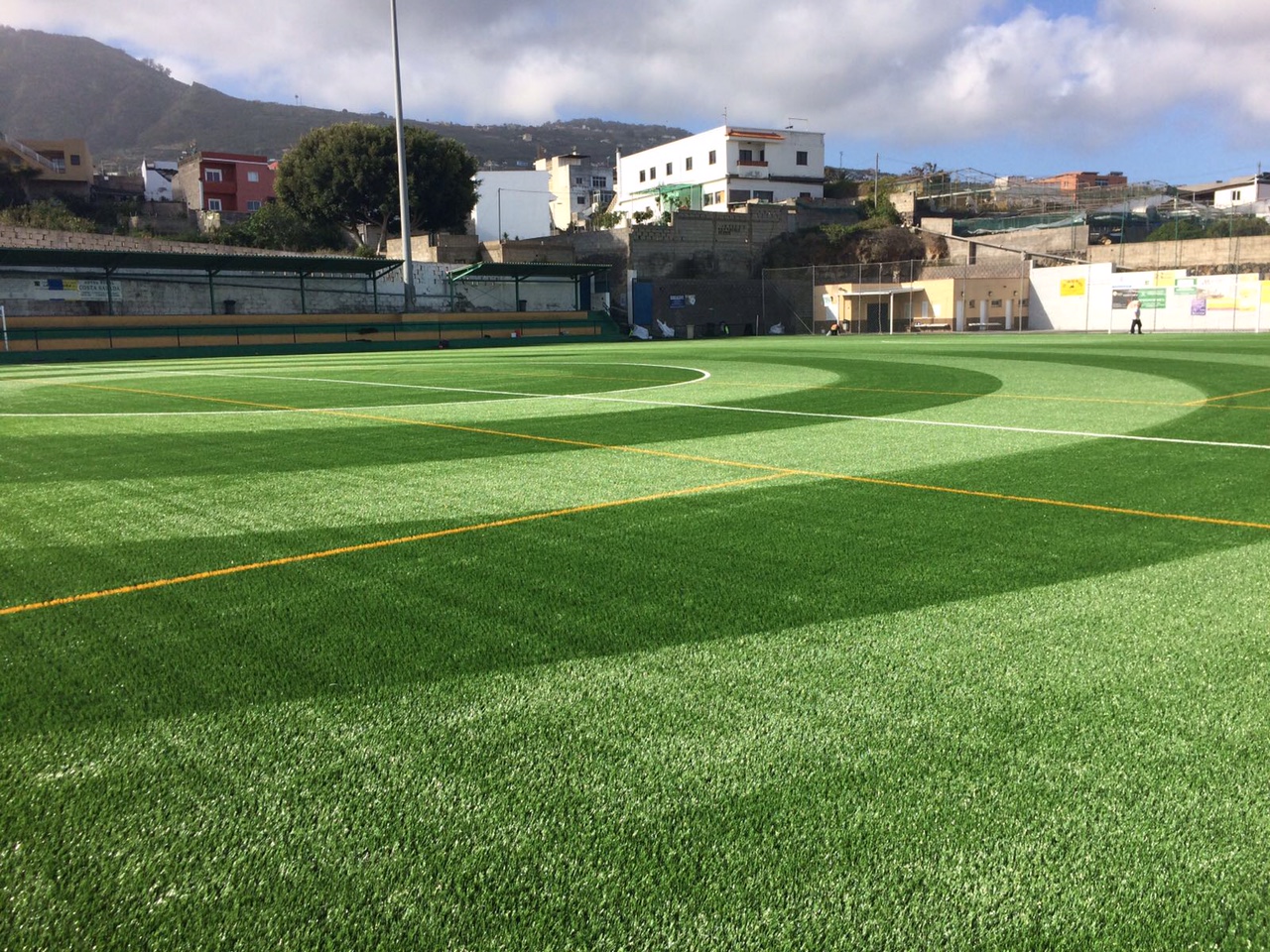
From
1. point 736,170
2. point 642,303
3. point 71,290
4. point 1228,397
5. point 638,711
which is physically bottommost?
point 638,711

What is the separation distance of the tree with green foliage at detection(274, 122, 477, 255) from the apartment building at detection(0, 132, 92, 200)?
26654 millimetres

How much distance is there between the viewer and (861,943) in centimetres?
191

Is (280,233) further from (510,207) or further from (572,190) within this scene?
(572,190)

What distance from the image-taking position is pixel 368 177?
2435 inches

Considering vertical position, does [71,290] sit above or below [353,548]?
above

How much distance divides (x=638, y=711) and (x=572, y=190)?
315ft

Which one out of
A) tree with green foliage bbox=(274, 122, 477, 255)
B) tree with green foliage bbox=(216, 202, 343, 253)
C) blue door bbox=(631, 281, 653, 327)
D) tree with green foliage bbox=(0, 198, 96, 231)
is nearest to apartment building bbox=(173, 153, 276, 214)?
tree with green foliage bbox=(0, 198, 96, 231)

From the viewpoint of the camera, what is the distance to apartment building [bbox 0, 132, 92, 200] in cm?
→ 7369

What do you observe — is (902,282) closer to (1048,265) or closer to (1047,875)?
(1048,265)

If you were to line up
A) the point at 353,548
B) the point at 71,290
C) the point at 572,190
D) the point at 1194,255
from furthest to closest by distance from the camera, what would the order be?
the point at 572,190 → the point at 1194,255 → the point at 71,290 → the point at 353,548

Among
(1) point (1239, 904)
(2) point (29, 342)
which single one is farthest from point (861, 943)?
(2) point (29, 342)

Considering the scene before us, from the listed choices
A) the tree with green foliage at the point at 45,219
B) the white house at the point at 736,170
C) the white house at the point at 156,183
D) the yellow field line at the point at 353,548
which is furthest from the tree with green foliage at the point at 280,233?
the yellow field line at the point at 353,548

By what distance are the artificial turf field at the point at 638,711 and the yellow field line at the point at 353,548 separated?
35 mm

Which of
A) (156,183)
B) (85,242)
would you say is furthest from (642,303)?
(156,183)
